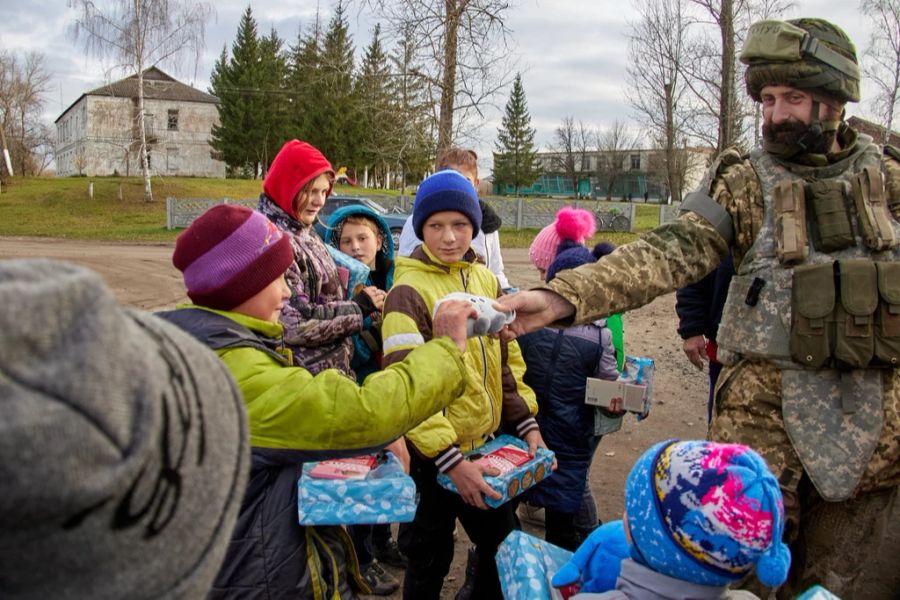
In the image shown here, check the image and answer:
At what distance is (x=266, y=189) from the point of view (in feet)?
11.7

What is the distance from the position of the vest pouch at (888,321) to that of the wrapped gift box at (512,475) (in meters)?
1.35

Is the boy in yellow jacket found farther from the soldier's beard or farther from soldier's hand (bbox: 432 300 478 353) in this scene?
the soldier's beard

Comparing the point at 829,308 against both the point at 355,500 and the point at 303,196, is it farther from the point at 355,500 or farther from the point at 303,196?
the point at 303,196

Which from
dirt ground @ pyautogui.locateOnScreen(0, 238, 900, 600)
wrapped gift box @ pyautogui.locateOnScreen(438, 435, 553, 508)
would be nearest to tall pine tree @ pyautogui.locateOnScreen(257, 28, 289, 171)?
dirt ground @ pyautogui.locateOnScreen(0, 238, 900, 600)

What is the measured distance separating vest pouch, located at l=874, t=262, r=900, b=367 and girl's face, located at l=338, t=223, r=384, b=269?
2.92 m

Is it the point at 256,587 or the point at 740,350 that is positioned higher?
the point at 740,350

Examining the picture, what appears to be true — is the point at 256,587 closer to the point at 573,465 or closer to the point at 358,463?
the point at 358,463

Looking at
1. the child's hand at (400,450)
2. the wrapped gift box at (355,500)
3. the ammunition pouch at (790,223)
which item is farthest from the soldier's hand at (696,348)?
the wrapped gift box at (355,500)

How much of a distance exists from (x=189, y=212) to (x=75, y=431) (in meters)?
28.9

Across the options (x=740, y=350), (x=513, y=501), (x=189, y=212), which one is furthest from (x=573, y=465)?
(x=189, y=212)

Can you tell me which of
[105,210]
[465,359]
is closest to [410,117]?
[465,359]

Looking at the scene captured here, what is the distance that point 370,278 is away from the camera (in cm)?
468

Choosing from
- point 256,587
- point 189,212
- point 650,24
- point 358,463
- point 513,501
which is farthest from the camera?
point 189,212

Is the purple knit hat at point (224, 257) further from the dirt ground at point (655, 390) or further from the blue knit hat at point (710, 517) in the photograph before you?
the dirt ground at point (655, 390)
